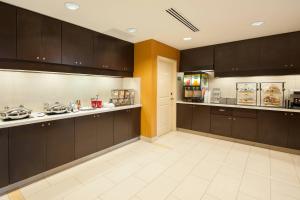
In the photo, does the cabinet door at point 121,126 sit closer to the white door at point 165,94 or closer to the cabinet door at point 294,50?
the white door at point 165,94

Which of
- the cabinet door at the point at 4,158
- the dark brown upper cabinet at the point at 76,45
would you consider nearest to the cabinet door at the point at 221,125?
the dark brown upper cabinet at the point at 76,45

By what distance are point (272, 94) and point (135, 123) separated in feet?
11.1

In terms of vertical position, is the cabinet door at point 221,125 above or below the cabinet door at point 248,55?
below

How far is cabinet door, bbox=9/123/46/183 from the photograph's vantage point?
6.56 ft

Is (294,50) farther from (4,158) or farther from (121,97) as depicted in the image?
(4,158)

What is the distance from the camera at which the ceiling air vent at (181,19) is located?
237cm

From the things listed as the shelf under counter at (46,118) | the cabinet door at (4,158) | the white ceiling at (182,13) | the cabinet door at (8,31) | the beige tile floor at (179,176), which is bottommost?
the beige tile floor at (179,176)

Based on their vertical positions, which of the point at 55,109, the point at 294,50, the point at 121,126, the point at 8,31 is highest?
the point at 294,50

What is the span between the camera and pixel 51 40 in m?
2.52

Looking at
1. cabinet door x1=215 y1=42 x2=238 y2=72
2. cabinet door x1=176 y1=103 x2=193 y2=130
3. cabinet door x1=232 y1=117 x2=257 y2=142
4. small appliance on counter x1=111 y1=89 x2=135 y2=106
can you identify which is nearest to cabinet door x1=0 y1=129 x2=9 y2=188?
small appliance on counter x1=111 y1=89 x2=135 y2=106

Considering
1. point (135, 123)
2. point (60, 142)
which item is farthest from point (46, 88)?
point (135, 123)

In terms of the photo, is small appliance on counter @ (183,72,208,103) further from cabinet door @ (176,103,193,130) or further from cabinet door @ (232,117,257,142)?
cabinet door @ (232,117,257,142)

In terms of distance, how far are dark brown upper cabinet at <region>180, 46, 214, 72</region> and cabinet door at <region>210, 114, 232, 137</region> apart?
138cm

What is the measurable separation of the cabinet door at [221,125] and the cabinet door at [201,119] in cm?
13
